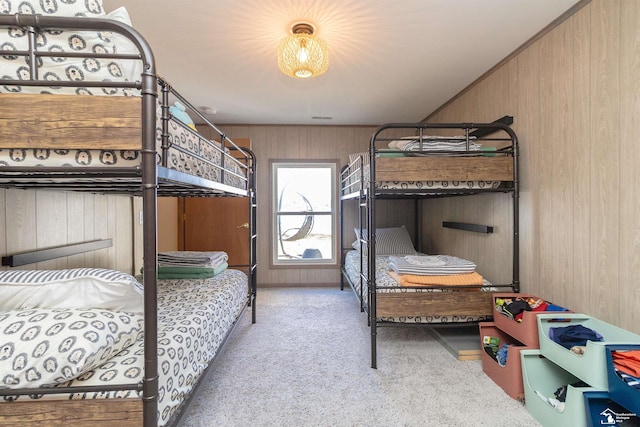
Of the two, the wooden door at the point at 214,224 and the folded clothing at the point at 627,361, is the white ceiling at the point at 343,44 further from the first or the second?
the folded clothing at the point at 627,361

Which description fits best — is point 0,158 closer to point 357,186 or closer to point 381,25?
point 381,25

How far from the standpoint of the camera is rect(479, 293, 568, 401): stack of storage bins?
1.65m

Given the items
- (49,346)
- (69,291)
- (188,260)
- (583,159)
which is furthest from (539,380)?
(188,260)

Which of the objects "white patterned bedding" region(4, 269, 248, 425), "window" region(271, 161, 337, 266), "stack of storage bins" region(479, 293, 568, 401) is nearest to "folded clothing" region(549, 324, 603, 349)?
"stack of storage bins" region(479, 293, 568, 401)

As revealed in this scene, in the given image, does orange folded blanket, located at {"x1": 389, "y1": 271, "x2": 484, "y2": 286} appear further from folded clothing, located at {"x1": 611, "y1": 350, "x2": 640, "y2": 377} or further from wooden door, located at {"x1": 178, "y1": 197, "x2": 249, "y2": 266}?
wooden door, located at {"x1": 178, "y1": 197, "x2": 249, "y2": 266}

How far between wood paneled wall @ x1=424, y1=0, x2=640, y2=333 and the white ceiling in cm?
27

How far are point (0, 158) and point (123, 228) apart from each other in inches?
72.7

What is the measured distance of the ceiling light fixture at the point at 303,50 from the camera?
1881 millimetres

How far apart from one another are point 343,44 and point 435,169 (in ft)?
3.63

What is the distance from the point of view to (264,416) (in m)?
1.57

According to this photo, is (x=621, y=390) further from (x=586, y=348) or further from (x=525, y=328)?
(x=525, y=328)

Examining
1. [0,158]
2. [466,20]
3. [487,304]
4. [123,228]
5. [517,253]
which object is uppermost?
[466,20]

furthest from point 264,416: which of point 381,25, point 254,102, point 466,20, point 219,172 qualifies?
point 254,102

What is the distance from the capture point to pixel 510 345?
5.94ft
